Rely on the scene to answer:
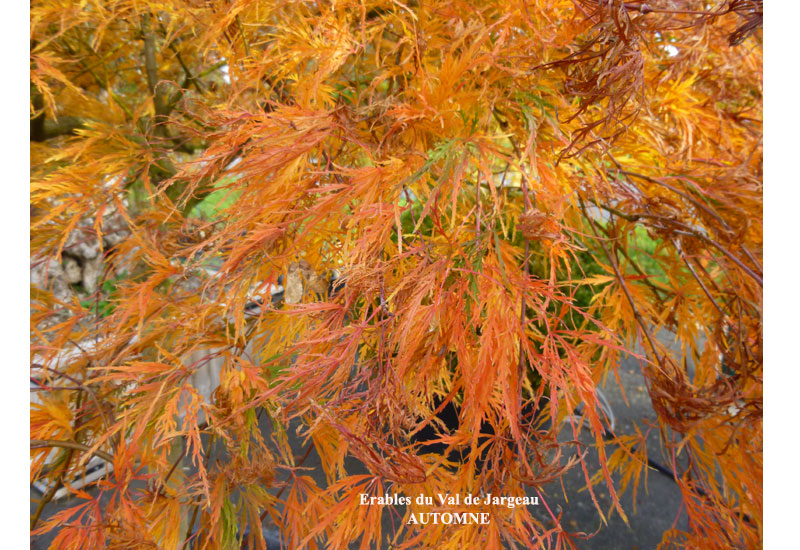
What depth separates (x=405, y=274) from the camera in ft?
1.56

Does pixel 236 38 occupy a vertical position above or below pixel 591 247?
above

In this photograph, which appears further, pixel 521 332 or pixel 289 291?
pixel 289 291

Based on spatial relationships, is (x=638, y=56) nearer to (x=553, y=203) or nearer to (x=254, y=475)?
(x=553, y=203)

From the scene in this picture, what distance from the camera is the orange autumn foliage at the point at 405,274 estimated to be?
0.44 metres

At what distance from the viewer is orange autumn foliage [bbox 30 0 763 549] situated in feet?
1.45

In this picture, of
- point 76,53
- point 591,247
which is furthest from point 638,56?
point 76,53

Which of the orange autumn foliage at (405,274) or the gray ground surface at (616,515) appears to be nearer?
the orange autumn foliage at (405,274)

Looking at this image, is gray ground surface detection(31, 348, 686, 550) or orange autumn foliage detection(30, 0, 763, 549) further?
gray ground surface detection(31, 348, 686, 550)

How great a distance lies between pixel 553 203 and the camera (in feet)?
1.61

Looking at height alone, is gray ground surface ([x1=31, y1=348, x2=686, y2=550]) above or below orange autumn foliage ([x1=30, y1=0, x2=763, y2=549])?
below

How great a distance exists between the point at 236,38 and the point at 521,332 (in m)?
0.54

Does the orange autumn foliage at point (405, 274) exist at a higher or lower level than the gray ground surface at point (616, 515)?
higher

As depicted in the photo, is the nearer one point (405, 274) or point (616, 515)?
point (405, 274)

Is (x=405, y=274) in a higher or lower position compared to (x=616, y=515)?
higher
